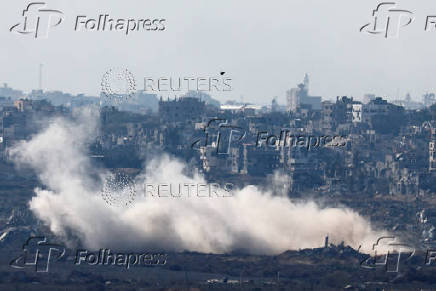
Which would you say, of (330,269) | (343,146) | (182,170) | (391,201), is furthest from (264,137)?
(330,269)

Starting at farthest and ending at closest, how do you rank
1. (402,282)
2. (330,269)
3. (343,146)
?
(343,146), (330,269), (402,282)

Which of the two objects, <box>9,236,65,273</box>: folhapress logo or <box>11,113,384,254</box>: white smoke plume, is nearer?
<box>9,236,65,273</box>: folhapress logo

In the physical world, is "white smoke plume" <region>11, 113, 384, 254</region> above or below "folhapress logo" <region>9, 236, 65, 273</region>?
above

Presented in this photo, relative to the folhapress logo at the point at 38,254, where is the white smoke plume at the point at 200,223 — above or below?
above

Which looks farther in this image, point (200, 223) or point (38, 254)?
point (200, 223)

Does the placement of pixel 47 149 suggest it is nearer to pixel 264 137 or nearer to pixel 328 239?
pixel 264 137

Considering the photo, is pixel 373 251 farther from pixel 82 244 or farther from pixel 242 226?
pixel 82 244

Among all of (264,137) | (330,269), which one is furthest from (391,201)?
(330,269)

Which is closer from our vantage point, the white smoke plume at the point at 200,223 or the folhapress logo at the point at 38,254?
the folhapress logo at the point at 38,254

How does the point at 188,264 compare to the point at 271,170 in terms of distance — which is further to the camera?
the point at 271,170

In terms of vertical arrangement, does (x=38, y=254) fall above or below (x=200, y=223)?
below

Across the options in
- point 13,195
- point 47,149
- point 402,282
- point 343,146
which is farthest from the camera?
point 343,146
